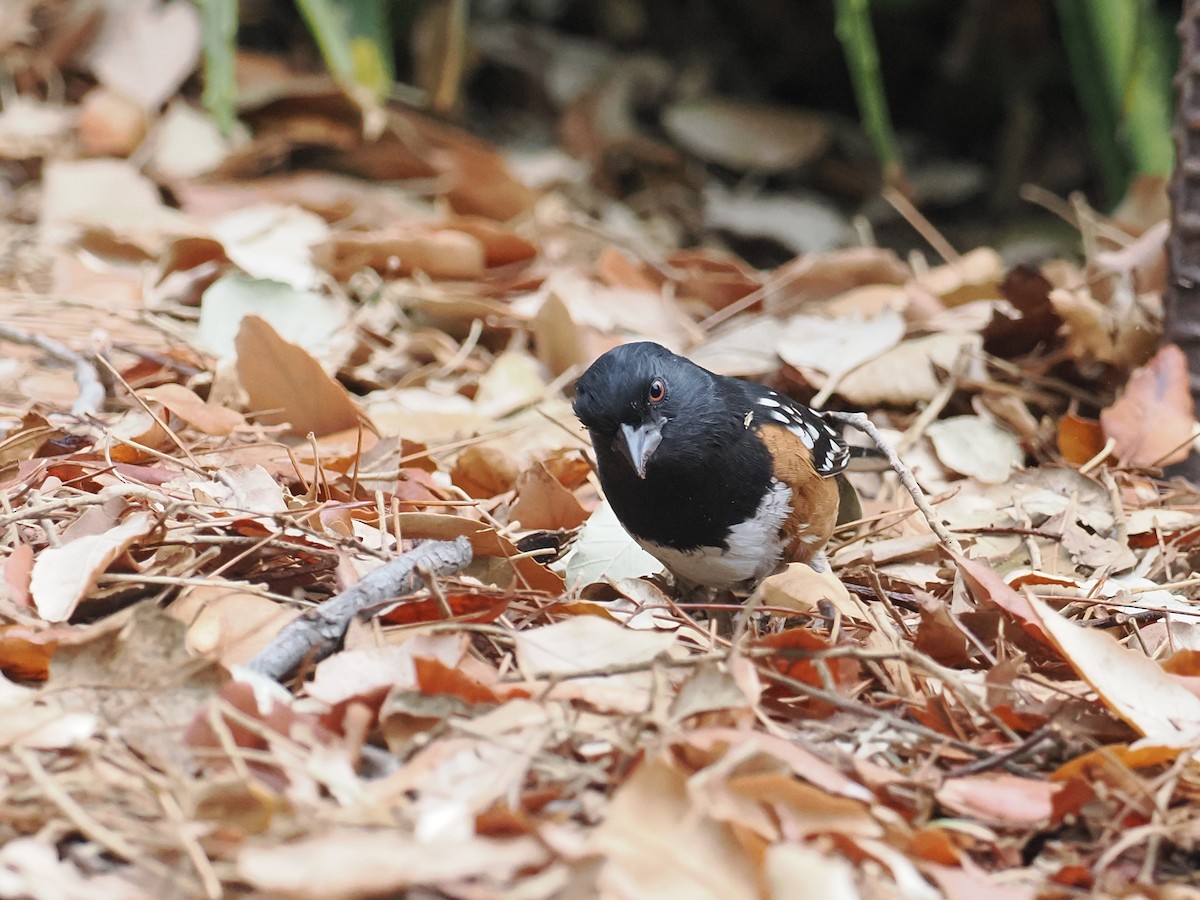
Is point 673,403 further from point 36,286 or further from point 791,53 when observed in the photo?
point 791,53

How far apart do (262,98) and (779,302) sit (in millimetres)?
1960

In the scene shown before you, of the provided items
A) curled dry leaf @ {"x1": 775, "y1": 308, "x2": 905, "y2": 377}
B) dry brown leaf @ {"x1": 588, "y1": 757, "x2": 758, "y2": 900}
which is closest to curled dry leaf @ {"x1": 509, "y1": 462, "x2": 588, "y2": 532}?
curled dry leaf @ {"x1": 775, "y1": 308, "x2": 905, "y2": 377}

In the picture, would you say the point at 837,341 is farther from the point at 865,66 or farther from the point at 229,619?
the point at 229,619

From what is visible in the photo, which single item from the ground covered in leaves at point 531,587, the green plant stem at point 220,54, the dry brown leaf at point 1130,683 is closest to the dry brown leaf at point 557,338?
the ground covered in leaves at point 531,587

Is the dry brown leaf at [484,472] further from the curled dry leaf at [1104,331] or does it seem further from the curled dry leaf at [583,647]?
the curled dry leaf at [1104,331]

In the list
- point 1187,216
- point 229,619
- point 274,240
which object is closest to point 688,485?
point 229,619

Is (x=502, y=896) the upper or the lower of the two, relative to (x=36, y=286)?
A: upper

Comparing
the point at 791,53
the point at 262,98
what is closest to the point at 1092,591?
the point at 262,98

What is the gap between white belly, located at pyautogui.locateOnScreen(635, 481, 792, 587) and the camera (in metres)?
2.28

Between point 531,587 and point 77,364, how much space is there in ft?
4.16

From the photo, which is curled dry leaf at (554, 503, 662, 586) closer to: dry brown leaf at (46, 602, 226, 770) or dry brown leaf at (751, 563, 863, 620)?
dry brown leaf at (751, 563, 863, 620)

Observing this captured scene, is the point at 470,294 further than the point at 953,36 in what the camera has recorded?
No

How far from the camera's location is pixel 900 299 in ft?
11.5

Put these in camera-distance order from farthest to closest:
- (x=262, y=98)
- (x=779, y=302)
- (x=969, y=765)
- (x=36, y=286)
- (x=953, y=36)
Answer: (x=953, y=36) < (x=262, y=98) < (x=779, y=302) < (x=36, y=286) < (x=969, y=765)
